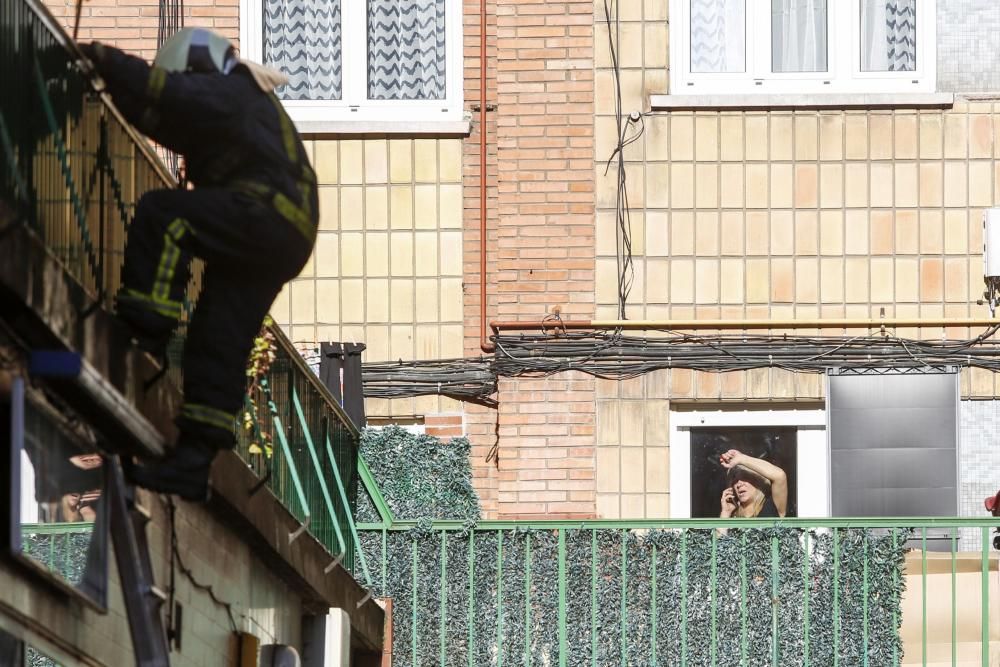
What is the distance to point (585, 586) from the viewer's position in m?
14.6

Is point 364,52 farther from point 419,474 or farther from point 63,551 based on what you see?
point 63,551

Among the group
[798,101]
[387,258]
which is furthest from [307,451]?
[798,101]

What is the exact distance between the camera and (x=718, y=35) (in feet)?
55.2

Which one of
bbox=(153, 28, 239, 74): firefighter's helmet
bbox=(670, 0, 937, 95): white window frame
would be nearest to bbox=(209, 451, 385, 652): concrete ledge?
bbox=(153, 28, 239, 74): firefighter's helmet

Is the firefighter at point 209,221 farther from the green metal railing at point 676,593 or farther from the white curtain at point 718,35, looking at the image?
the white curtain at point 718,35

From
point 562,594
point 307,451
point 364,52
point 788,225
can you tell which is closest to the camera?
point 307,451

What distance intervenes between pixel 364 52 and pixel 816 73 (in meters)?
3.12

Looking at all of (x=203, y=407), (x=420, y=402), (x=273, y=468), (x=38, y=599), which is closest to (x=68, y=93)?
(x=203, y=407)

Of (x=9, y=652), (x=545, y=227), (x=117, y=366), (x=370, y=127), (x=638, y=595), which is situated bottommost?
(x=638, y=595)

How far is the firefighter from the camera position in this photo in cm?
852

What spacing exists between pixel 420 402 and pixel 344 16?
2.76 meters

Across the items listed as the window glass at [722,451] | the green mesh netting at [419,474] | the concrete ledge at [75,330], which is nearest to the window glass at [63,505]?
the concrete ledge at [75,330]

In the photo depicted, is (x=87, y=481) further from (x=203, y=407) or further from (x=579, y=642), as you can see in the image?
(x=579, y=642)

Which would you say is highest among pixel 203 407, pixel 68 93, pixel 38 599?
pixel 68 93
